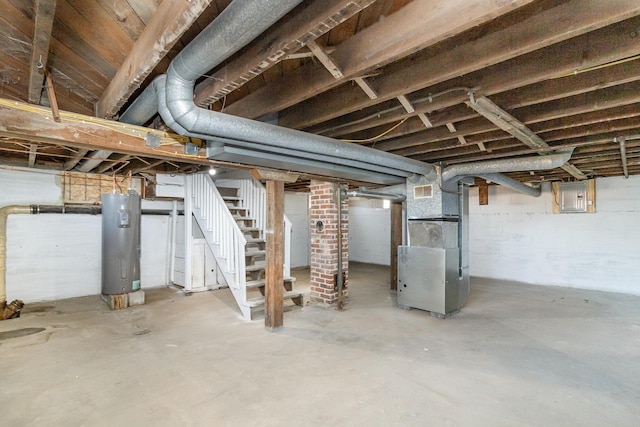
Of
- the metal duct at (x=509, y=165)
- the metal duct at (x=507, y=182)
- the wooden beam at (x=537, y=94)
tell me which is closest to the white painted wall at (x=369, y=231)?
the metal duct at (x=507, y=182)

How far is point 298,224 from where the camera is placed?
8703mm

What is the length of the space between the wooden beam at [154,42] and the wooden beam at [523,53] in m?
0.82

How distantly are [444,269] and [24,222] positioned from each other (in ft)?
19.6

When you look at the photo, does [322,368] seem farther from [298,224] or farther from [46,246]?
[298,224]

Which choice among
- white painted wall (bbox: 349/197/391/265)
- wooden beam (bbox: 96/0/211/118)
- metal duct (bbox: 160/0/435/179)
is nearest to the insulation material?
wooden beam (bbox: 96/0/211/118)

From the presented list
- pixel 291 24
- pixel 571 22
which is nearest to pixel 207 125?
pixel 291 24

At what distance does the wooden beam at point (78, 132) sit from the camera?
209 cm

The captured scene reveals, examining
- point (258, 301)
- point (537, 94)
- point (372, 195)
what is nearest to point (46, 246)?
point (258, 301)

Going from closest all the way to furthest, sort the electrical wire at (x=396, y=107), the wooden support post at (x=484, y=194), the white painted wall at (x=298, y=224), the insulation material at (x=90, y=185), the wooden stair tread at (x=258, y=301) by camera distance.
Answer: the electrical wire at (x=396, y=107) < the wooden stair tread at (x=258, y=301) < the insulation material at (x=90, y=185) < the wooden support post at (x=484, y=194) < the white painted wall at (x=298, y=224)

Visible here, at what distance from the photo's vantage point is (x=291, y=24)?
4.56ft

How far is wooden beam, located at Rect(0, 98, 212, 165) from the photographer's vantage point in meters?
2.09

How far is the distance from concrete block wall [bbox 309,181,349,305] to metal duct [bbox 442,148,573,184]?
1.55 m

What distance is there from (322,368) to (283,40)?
8.11 ft

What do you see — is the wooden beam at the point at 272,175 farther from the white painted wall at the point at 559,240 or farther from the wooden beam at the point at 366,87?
the white painted wall at the point at 559,240
